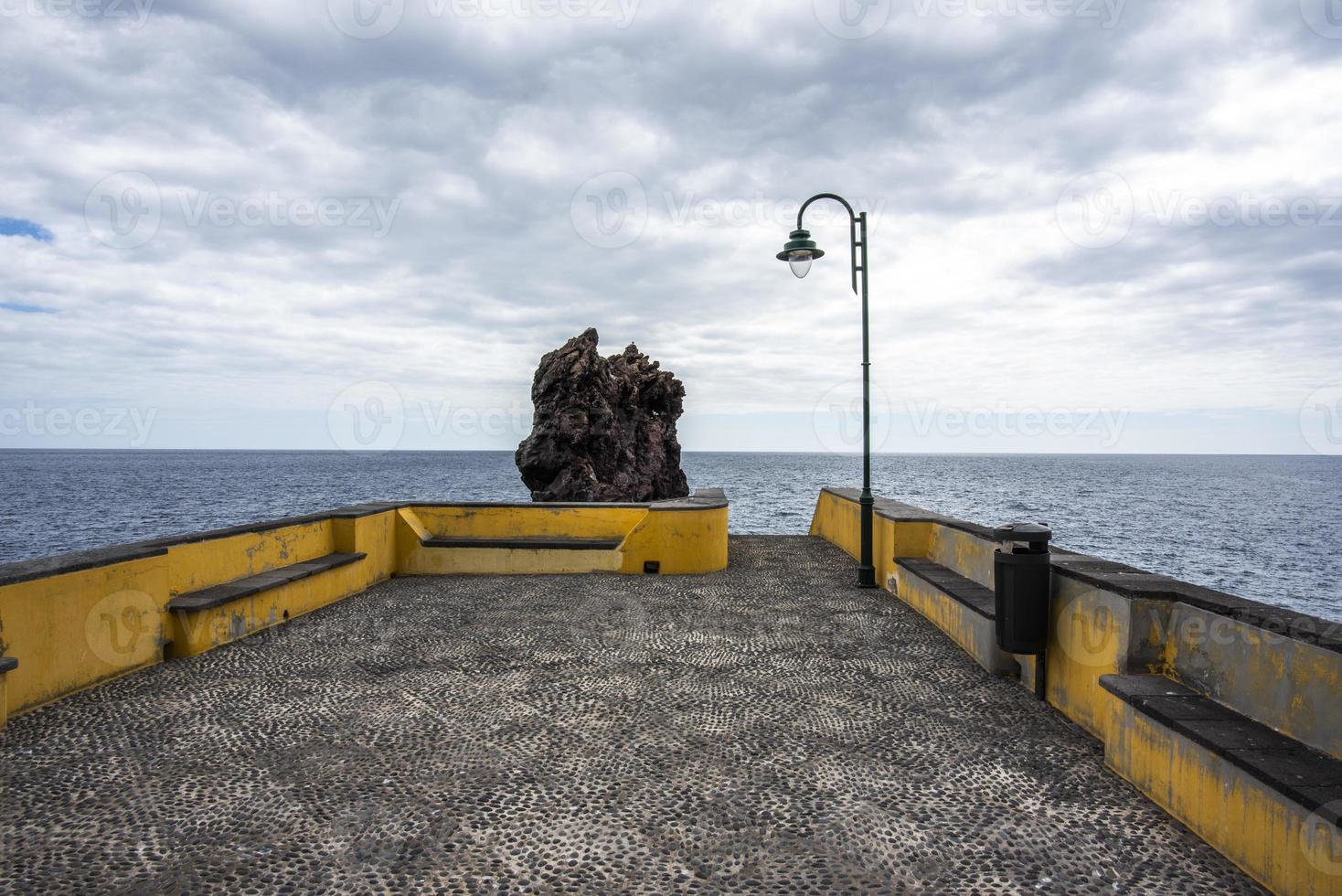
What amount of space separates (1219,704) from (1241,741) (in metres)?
0.56

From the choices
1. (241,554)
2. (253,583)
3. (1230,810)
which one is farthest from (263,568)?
(1230,810)

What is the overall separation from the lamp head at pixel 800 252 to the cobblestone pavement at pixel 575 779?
5131 mm

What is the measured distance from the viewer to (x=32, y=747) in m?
4.18

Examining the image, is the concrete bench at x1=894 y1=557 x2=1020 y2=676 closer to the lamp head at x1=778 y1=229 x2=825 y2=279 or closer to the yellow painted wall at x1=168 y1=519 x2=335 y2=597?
the lamp head at x1=778 y1=229 x2=825 y2=279

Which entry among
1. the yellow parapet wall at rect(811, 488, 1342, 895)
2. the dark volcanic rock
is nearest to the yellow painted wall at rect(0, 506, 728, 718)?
the yellow parapet wall at rect(811, 488, 1342, 895)

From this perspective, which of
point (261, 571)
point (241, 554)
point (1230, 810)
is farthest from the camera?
point (261, 571)

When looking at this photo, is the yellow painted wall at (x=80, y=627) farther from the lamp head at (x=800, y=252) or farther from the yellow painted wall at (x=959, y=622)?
the lamp head at (x=800, y=252)

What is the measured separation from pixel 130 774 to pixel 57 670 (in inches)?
72.0

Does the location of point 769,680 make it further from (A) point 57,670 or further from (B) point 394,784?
(A) point 57,670

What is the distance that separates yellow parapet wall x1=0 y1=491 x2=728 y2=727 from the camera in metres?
4.92

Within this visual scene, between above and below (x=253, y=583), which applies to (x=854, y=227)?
above

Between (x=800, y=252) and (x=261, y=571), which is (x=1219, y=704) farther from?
(x=261, y=571)

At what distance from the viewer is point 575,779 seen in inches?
151

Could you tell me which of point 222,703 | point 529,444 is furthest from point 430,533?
point 529,444
